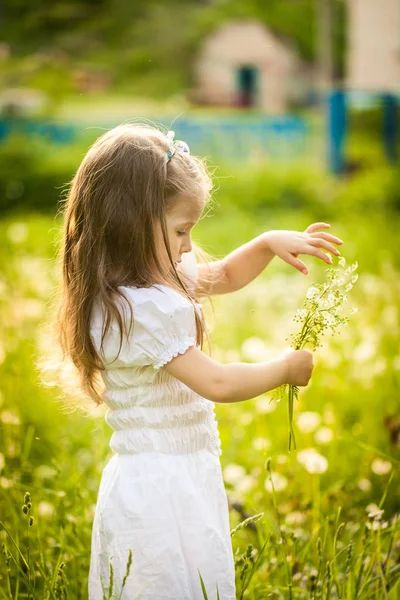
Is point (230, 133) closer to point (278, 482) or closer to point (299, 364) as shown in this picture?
point (278, 482)

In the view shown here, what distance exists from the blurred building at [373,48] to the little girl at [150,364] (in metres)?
6.08

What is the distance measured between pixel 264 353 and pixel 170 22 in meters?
5.84

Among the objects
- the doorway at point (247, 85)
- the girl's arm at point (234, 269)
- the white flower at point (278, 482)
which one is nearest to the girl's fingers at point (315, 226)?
the girl's arm at point (234, 269)

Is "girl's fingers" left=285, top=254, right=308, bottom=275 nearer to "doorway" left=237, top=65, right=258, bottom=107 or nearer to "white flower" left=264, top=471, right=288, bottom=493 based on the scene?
"white flower" left=264, top=471, right=288, bottom=493

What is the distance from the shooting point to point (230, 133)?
7207 millimetres

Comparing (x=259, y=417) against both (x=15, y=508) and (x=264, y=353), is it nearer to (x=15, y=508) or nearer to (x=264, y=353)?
(x=264, y=353)

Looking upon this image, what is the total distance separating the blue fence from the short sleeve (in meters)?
5.82

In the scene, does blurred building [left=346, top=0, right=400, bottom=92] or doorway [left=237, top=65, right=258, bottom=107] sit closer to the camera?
blurred building [left=346, top=0, right=400, bottom=92]

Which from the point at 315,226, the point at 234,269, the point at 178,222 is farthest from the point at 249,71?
the point at 178,222

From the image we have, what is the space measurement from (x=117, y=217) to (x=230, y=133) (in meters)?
5.99

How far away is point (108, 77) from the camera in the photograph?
23.0 ft

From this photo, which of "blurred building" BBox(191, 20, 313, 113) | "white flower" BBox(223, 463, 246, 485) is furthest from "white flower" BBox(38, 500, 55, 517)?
"blurred building" BBox(191, 20, 313, 113)

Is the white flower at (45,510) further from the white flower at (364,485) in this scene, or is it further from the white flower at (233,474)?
the white flower at (364,485)

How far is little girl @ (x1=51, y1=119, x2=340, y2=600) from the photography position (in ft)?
4.42
